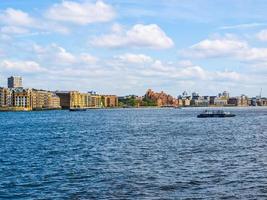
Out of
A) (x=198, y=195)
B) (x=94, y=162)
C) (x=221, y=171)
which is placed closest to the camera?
(x=198, y=195)

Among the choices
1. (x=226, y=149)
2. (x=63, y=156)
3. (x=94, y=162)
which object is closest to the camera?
(x=94, y=162)

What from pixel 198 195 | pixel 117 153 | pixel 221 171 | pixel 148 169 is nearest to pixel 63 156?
pixel 117 153

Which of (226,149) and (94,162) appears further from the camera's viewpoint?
(226,149)

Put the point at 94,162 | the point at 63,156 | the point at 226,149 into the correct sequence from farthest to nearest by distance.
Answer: the point at 226,149, the point at 63,156, the point at 94,162

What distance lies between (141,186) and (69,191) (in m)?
4.35

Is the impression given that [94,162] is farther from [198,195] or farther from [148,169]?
[198,195]

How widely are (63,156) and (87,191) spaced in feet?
68.4

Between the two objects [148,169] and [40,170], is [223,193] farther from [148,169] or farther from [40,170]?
[40,170]

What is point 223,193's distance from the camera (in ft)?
100

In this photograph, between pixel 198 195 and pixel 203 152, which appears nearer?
pixel 198 195

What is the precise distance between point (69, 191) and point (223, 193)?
8906 millimetres

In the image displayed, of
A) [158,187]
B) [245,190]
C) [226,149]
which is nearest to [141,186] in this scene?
[158,187]

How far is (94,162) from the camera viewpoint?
45969 mm

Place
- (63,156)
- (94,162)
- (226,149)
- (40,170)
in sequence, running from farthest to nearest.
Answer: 1. (226,149)
2. (63,156)
3. (94,162)
4. (40,170)
